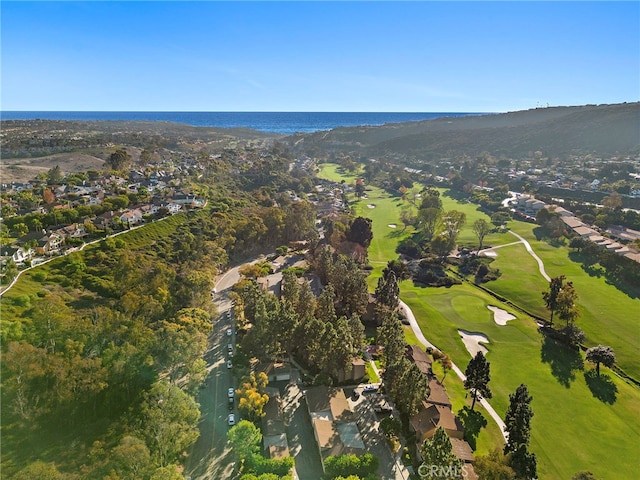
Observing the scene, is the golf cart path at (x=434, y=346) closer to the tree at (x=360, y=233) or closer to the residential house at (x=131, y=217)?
the tree at (x=360, y=233)

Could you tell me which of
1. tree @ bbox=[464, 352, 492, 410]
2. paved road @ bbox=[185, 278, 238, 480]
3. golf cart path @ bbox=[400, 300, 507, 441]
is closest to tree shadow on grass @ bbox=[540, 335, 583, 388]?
golf cart path @ bbox=[400, 300, 507, 441]

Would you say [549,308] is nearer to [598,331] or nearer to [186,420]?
[598,331]

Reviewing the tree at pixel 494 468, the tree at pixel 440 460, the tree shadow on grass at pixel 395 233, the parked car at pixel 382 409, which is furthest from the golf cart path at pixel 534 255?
the tree at pixel 440 460

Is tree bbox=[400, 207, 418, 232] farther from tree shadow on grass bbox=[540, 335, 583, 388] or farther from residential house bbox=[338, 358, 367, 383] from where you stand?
residential house bbox=[338, 358, 367, 383]

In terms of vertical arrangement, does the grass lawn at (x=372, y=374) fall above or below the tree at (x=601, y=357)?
below

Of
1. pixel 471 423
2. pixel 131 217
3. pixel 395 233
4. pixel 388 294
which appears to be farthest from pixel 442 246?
pixel 131 217

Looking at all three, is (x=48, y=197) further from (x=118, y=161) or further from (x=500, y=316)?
(x=500, y=316)

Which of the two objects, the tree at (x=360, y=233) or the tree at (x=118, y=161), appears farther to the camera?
the tree at (x=118, y=161)

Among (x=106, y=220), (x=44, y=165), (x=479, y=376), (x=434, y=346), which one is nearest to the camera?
(x=479, y=376)
